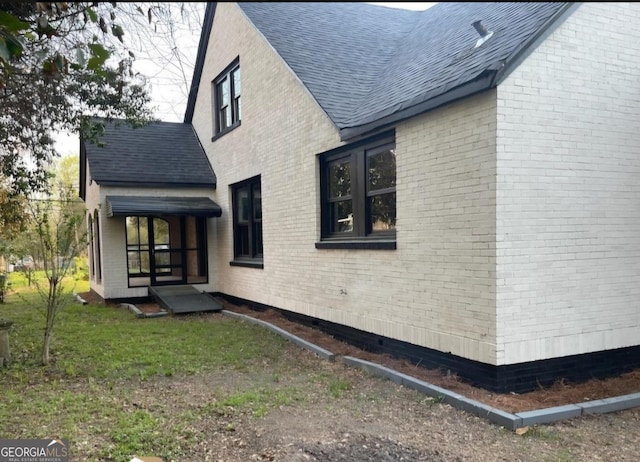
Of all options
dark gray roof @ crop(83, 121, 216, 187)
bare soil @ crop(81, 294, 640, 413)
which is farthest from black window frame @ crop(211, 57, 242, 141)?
bare soil @ crop(81, 294, 640, 413)

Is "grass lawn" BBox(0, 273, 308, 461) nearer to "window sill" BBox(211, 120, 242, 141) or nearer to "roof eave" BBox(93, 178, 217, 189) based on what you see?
"roof eave" BBox(93, 178, 217, 189)

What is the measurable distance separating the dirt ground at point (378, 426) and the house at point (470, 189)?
1.99 ft

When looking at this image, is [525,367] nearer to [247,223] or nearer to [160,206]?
[247,223]


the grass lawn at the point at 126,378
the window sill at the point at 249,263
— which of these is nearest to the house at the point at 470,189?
the window sill at the point at 249,263

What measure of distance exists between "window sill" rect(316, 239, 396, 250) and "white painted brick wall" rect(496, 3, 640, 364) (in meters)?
1.95

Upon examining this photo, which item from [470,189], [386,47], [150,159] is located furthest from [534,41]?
[150,159]

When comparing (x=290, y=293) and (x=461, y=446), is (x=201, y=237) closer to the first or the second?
(x=290, y=293)

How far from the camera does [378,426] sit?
4559mm

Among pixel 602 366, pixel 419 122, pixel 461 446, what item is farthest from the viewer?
pixel 419 122

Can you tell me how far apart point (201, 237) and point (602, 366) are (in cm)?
1110

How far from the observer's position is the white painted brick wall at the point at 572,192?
5137 mm

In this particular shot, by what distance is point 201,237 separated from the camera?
1431cm

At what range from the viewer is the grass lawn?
13.9 feet

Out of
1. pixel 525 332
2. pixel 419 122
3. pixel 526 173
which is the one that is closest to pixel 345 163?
pixel 419 122
